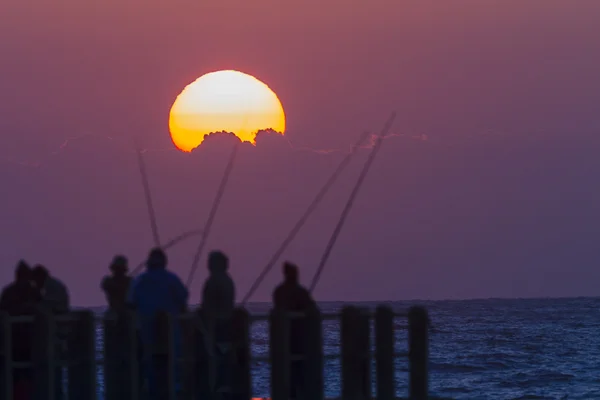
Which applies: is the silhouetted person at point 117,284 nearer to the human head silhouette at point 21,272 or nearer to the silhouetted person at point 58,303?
the silhouetted person at point 58,303

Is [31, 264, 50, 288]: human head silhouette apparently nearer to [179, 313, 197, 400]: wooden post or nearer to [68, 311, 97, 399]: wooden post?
[68, 311, 97, 399]: wooden post

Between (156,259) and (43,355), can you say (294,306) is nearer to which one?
(156,259)

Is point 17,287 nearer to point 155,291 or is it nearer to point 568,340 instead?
point 155,291

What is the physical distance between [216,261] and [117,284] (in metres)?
1.85

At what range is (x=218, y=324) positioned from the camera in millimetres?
14117

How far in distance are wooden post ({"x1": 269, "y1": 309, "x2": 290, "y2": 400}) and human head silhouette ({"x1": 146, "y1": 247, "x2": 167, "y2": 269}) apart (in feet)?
5.41

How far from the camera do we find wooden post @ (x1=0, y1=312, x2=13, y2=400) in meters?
13.7

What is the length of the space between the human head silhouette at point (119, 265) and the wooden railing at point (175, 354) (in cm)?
167

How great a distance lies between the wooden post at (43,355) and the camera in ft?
45.5

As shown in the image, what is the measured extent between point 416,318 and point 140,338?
127 inches

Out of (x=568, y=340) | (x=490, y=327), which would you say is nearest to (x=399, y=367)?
(x=568, y=340)

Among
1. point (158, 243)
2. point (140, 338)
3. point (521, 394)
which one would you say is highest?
point (158, 243)

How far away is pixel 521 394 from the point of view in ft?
131

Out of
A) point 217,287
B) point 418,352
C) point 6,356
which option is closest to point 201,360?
point 217,287
